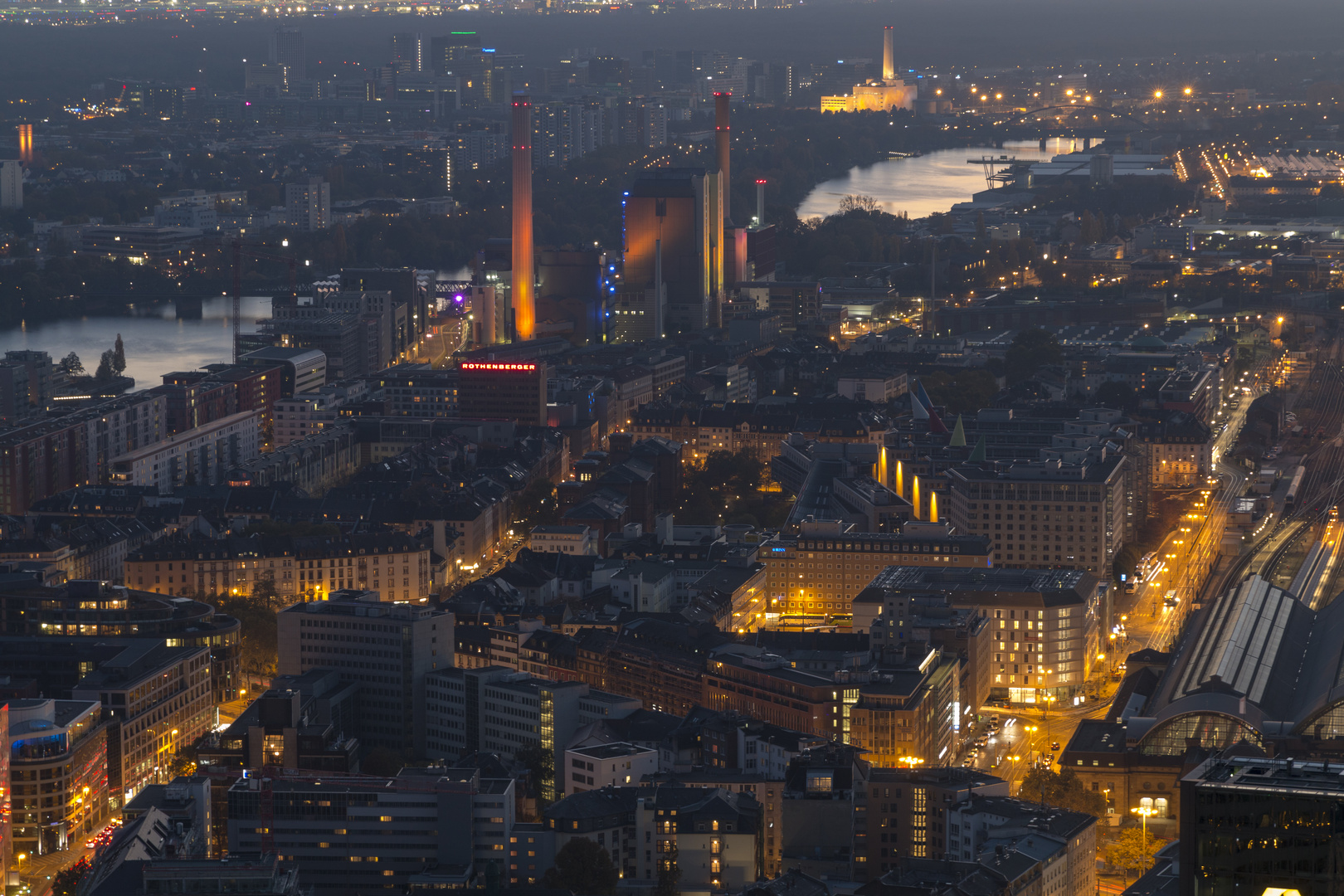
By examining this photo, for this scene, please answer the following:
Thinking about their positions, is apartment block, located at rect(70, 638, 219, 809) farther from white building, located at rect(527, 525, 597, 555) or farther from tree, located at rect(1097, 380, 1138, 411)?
tree, located at rect(1097, 380, 1138, 411)

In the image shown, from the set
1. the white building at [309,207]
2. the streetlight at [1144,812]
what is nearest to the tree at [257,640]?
the streetlight at [1144,812]

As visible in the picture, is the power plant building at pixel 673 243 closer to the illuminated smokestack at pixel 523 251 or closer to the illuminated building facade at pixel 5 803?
the illuminated smokestack at pixel 523 251

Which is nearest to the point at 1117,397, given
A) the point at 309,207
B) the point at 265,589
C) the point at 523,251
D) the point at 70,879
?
the point at 523,251

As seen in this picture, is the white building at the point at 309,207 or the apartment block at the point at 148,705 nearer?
the apartment block at the point at 148,705

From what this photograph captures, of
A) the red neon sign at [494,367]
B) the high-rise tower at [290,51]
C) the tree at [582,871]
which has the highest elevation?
the high-rise tower at [290,51]

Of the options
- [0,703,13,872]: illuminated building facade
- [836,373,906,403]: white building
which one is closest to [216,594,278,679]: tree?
[0,703,13,872]: illuminated building facade
